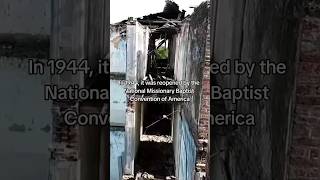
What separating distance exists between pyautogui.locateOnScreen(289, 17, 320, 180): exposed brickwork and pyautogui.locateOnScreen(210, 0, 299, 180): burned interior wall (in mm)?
51

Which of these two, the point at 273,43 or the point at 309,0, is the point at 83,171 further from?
the point at 309,0

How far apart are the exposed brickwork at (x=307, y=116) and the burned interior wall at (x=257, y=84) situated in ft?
0.17

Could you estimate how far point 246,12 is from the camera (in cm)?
428

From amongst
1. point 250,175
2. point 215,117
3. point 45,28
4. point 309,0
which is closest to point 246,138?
point 250,175

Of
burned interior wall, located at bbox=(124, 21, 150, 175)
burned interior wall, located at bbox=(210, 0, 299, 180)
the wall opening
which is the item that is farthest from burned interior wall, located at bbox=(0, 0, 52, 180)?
the wall opening

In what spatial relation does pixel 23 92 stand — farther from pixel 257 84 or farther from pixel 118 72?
pixel 118 72

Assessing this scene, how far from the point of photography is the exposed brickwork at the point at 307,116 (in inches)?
98.4

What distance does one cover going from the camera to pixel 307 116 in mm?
2561

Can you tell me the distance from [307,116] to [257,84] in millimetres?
1066

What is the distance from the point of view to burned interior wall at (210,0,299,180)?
2650mm

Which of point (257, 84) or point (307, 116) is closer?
point (307, 116)

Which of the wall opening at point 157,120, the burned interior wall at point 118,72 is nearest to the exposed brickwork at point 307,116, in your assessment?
the burned interior wall at point 118,72

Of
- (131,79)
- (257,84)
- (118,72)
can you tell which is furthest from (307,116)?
(118,72)

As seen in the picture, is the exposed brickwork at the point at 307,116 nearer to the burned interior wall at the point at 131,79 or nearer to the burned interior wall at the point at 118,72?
the burned interior wall at the point at 131,79
